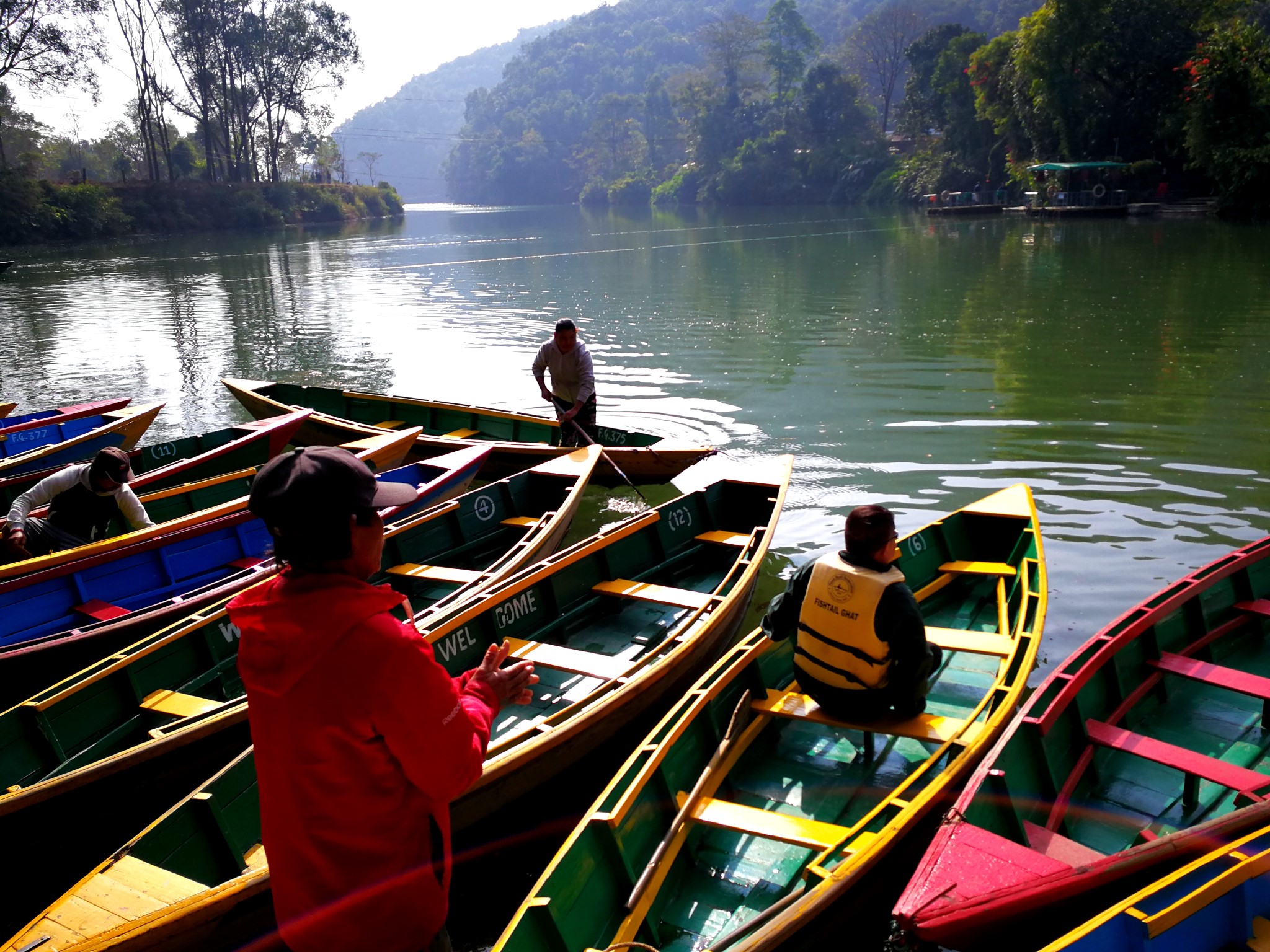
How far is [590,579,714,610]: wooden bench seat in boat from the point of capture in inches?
252

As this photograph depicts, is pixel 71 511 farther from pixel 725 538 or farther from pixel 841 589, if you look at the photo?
pixel 841 589

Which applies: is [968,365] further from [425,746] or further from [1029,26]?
[1029,26]

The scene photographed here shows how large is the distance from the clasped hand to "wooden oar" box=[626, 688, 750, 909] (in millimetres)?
1676

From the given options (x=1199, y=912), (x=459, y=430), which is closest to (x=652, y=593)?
(x=1199, y=912)

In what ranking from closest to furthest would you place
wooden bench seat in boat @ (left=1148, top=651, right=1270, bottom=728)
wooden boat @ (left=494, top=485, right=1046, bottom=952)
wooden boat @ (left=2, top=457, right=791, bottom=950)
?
1. wooden boat @ (left=494, top=485, right=1046, bottom=952)
2. wooden boat @ (left=2, top=457, right=791, bottom=950)
3. wooden bench seat in boat @ (left=1148, top=651, right=1270, bottom=728)

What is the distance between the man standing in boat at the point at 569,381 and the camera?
388 inches

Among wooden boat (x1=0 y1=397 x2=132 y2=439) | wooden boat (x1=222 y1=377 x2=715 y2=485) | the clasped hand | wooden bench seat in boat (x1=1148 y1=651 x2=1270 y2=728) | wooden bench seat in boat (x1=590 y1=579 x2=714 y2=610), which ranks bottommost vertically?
wooden bench seat in boat (x1=590 y1=579 x2=714 y2=610)

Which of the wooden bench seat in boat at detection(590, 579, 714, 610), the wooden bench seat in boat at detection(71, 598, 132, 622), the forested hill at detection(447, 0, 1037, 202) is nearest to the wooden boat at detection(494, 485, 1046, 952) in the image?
the wooden bench seat in boat at detection(590, 579, 714, 610)

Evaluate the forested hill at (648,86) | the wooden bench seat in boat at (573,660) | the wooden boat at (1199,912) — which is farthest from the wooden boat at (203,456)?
the forested hill at (648,86)

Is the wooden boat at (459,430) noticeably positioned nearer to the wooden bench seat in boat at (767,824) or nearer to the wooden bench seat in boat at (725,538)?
the wooden bench seat in boat at (725,538)

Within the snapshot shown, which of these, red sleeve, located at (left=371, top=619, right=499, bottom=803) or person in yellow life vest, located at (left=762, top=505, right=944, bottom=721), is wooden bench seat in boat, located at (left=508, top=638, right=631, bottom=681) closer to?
person in yellow life vest, located at (left=762, top=505, right=944, bottom=721)

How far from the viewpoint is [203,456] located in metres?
9.15

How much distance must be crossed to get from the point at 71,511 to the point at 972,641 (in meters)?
6.35

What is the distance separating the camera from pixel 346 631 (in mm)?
1874
